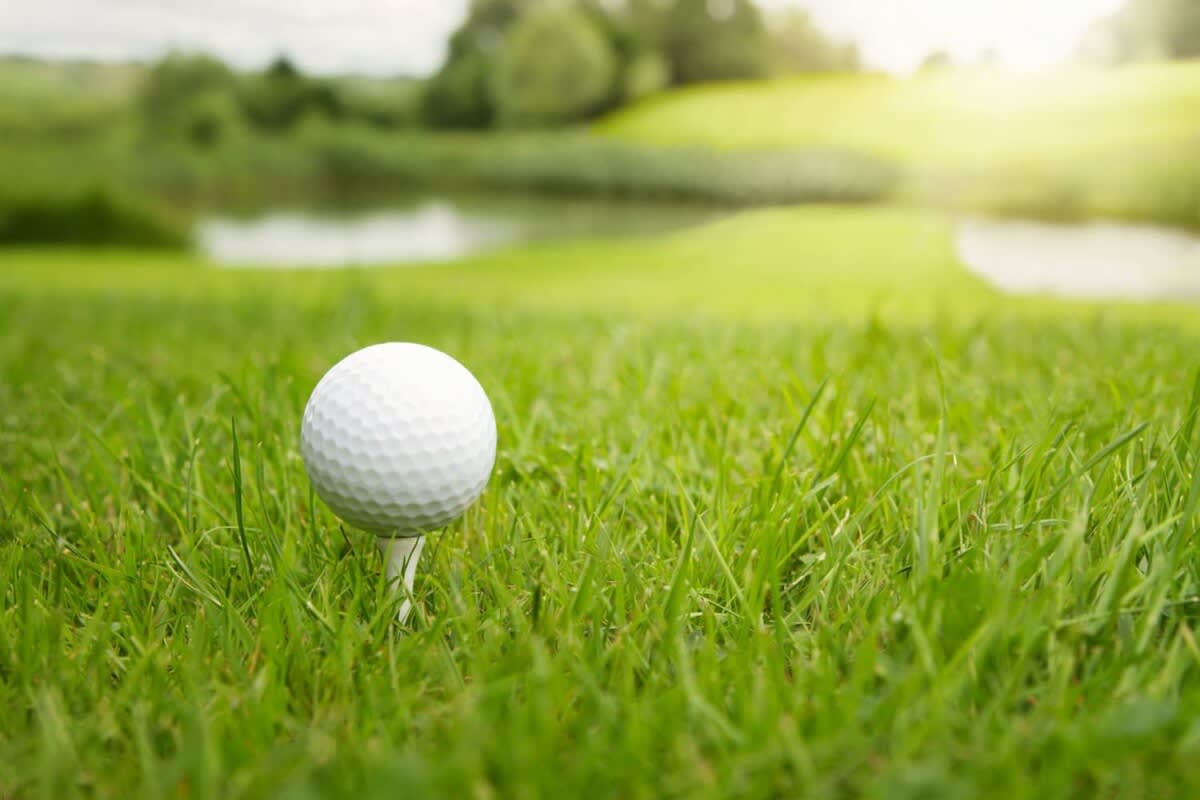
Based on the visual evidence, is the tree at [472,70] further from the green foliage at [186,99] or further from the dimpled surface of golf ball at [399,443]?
the dimpled surface of golf ball at [399,443]

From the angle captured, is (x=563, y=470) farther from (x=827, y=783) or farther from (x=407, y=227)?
(x=407, y=227)

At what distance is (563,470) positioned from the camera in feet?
4.96

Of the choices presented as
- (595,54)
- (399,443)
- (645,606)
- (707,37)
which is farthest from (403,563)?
(595,54)

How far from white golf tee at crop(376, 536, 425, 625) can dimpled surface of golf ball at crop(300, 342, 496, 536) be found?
3cm

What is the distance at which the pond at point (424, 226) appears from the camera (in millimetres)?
9125

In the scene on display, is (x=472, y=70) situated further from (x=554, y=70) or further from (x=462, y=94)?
(x=554, y=70)

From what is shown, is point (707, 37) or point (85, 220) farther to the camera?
point (85, 220)

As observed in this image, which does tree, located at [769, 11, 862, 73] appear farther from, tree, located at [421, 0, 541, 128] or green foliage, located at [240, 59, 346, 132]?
green foliage, located at [240, 59, 346, 132]

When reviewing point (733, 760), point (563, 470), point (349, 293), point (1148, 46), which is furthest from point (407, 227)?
point (733, 760)

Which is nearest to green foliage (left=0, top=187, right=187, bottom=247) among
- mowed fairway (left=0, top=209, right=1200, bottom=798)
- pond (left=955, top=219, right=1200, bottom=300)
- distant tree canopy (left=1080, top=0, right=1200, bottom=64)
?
pond (left=955, top=219, right=1200, bottom=300)

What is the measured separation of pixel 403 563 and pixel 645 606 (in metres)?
0.32

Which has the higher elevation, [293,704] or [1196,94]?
[1196,94]

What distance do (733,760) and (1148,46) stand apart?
20.6ft

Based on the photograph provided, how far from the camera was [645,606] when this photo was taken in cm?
106
